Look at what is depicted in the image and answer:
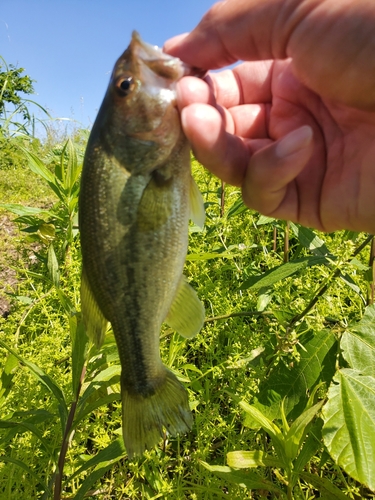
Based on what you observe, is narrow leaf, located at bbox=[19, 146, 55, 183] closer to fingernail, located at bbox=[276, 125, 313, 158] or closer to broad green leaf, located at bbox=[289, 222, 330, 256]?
broad green leaf, located at bbox=[289, 222, 330, 256]

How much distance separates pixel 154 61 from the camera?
1.45m

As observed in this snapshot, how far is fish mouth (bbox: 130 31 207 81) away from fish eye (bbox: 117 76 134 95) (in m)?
0.09

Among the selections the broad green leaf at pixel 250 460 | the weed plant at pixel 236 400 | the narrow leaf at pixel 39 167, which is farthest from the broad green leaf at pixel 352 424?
the narrow leaf at pixel 39 167

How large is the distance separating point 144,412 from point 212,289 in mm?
1384

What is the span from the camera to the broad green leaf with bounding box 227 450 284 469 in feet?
5.75

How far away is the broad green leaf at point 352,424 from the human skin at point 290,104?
2.30ft

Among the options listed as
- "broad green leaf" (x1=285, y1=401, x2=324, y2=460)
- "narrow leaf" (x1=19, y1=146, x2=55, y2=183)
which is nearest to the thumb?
"broad green leaf" (x1=285, y1=401, x2=324, y2=460)

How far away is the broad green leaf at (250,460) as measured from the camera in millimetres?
1752

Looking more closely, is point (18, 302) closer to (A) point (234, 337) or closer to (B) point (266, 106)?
(A) point (234, 337)

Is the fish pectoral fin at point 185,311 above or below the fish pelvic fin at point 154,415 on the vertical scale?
above

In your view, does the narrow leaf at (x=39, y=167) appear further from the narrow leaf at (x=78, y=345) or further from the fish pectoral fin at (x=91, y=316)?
the fish pectoral fin at (x=91, y=316)

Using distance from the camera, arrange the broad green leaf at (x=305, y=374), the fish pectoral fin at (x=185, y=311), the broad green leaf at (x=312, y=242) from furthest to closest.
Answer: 1. the broad green leaf at (x=312, y=242)
2. the broad green leaf at (x=305, y=374)
3. the fish pectoral fin at (x=185, y=311)

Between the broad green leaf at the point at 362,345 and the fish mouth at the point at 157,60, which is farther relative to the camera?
the broad green leaf at the point at 362,345

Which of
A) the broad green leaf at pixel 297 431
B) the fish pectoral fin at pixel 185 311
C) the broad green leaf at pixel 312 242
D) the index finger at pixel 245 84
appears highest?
the index finger at pixel 245 84
